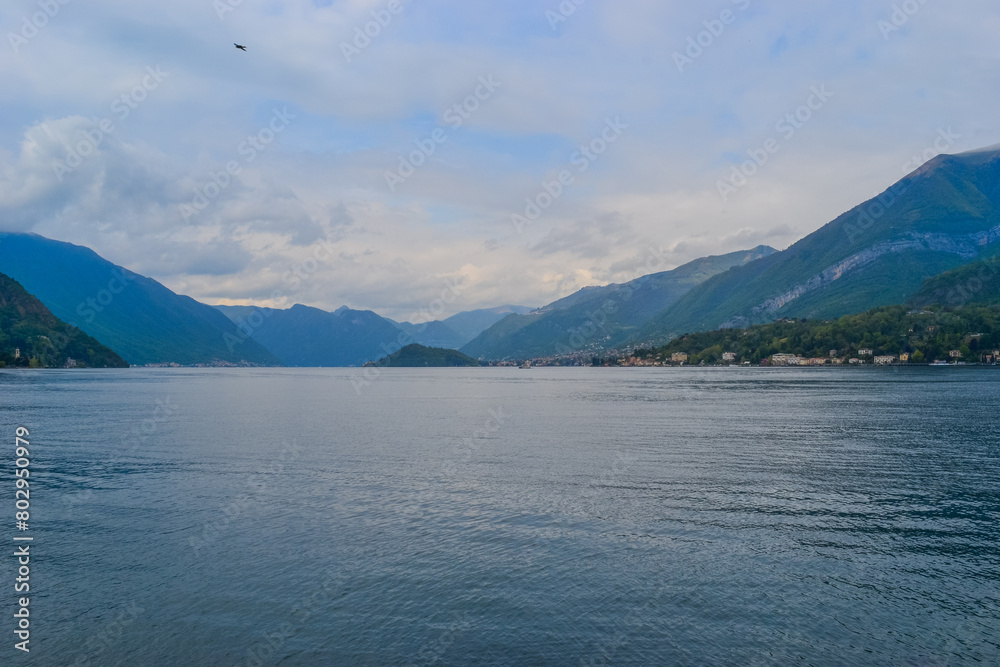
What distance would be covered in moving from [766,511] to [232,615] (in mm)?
30340

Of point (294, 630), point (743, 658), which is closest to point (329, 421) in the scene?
point (294, 630)

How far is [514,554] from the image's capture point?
88.9 feet

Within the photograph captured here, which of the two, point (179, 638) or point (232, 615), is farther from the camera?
point (232, 615)

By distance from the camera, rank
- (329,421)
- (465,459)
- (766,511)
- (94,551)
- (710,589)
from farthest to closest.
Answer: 1. (329,421)
2. (465,459)
3. (766,511)
4. (94,551)
5. (710,589)

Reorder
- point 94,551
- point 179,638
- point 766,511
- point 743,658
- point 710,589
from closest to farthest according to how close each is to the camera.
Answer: point 743,658 < point 179,638 < point 710,589 < point 94,551 < point 766,511

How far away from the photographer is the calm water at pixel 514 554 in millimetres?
19406

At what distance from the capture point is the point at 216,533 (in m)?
31.1

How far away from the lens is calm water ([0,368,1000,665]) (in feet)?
63.7

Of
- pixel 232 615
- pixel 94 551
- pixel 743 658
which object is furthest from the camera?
pixel 94 551

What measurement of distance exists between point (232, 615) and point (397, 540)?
9147 mm

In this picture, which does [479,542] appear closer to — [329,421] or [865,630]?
[865,630]

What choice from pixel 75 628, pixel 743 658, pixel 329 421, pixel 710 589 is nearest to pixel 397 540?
pixel 75 628

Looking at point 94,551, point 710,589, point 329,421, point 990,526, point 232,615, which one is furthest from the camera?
point 329,421

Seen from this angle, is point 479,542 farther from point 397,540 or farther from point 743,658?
point 743,658
